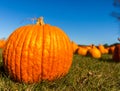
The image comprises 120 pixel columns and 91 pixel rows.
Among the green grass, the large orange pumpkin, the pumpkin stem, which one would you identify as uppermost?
the pumpkin stem

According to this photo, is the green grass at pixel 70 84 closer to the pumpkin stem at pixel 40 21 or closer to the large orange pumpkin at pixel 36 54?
the large orange pumpkin at pixel 36 54

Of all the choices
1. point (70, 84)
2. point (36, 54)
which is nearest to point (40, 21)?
point (36, 54)

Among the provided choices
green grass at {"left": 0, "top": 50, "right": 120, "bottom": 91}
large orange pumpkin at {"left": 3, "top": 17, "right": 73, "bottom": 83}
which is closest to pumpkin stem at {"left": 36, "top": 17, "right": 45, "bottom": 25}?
large orange pumpkin at {"left": 3, "top": 17, "right": 73, "bottom": 83}

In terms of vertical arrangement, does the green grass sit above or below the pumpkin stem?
below

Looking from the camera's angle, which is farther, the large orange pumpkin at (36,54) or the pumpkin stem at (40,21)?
the pumpkin stem at (40,21)

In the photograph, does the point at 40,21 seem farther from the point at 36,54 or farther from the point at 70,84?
the point at 70,84

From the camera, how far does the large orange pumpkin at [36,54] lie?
5.07m

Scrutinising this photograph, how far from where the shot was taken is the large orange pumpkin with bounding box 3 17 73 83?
5066mm

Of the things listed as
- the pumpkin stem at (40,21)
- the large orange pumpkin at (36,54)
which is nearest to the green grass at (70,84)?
the large orange pumpkin at (36,54)

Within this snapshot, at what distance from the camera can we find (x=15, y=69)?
5156 millimetres

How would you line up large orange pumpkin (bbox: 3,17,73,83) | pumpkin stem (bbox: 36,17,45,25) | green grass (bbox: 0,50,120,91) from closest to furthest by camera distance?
green grass (bbox: 0,50,120,91) → large orange pumpkin (bbox: 3,17,73,83) → pumpkin stem (bbox: 36,17,45,25)

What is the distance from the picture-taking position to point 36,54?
5.05m

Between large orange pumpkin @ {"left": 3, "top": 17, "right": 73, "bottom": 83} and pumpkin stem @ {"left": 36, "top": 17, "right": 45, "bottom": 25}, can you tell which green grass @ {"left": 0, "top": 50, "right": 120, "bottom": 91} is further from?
pumpkin stem @ {"left": 36, "top": 17, "right": 45, "bottom": 25}

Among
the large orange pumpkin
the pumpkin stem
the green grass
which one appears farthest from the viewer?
the pumpkin stem
